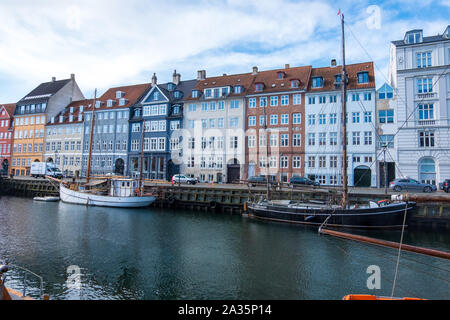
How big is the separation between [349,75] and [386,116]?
853 centimetres

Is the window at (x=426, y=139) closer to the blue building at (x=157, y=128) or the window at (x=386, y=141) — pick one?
the window at (x=386, y=141)

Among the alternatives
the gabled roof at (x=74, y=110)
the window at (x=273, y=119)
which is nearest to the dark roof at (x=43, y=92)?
the gabled roof at (x=74, y=110)

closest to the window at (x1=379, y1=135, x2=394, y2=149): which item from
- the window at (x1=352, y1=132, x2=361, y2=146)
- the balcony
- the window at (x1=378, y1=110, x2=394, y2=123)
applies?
the window at (x1=378, y1=110, x2=394, y2=123)

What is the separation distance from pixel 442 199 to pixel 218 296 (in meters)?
9.31

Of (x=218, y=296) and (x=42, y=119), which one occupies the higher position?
(x=42, y=119)

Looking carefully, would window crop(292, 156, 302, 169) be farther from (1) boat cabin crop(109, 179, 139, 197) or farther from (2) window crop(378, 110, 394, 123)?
(1) boat cabin crop(109, 179, 139, 197)

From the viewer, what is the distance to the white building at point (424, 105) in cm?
3403

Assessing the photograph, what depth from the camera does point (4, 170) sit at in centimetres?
6638

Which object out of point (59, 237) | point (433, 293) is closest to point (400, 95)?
point (433, 293)

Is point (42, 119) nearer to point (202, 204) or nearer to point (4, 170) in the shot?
point (4, 170)

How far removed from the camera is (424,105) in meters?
35.2

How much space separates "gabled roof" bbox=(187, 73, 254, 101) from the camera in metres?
48.0

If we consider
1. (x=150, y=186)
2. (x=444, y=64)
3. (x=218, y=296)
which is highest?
(x=444, y=64)

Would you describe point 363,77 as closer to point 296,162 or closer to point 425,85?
point 425,85
